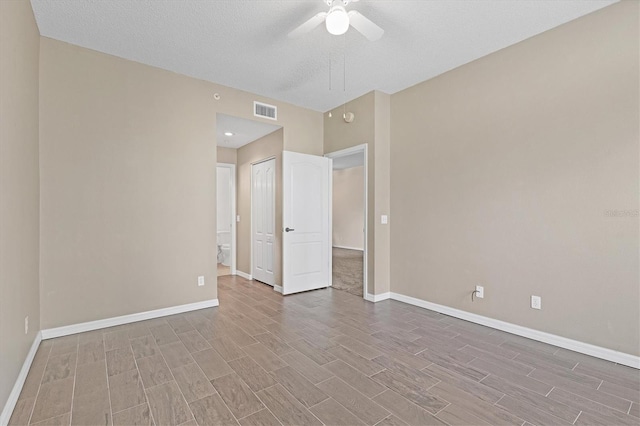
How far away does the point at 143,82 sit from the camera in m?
3.47

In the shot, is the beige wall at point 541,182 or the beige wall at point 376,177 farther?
the beige wall at point 376,177

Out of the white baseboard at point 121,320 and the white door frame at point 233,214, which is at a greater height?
the white door frame at point 233,214

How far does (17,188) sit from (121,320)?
179 cm

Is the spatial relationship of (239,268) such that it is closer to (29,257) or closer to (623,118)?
(29,257)

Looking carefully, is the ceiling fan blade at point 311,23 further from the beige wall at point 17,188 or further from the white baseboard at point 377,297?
the white baseboard at point 377,297

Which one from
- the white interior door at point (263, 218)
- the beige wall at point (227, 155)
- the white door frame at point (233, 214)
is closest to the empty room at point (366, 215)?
the white interior door at point (263, 218)

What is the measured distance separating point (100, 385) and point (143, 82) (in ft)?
10.2

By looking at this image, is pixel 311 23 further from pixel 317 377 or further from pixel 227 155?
pixel 227 155

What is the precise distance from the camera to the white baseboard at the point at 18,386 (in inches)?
68.1

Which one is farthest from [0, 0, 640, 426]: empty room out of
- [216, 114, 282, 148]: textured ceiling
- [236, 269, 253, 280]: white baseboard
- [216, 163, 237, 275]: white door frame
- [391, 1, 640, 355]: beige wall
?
[216, 163, 237, 275]: white door frame

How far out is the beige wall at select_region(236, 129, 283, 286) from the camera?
484cm

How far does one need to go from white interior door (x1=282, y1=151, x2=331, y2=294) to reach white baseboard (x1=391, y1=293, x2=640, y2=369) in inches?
66.9

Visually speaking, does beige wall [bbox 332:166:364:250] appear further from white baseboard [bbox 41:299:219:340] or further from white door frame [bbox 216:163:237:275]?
white baseboard [bbox 41:299:219:340]

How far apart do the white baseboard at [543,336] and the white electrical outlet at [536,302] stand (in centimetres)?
23
